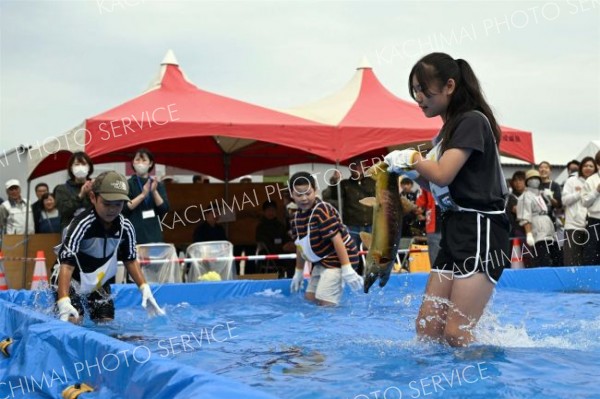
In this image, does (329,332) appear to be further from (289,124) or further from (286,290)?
(289,124)

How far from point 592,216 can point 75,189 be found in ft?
21.7

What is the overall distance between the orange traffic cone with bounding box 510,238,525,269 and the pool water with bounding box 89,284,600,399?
11.1ft

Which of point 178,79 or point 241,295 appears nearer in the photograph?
point 241,295

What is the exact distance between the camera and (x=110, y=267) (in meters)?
6.02

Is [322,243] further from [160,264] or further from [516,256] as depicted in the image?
[516,256]

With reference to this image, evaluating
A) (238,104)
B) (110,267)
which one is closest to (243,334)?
(110,267)

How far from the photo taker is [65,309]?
5.43 meters

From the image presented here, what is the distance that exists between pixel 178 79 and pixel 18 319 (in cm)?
741

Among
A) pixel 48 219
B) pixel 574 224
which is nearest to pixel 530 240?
pixel 574 224

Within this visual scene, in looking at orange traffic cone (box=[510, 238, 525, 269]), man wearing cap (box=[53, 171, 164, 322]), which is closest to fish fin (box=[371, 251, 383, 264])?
man wearing cap (box=[53, 171, 164, 322])

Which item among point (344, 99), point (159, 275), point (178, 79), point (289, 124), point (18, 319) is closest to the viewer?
point (18, 319)

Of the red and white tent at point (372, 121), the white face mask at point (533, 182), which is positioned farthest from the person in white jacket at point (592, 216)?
the red and white tent at point (372, 121)

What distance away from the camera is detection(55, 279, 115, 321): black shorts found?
6012 millimetres

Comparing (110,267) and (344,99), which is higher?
(344,99)
